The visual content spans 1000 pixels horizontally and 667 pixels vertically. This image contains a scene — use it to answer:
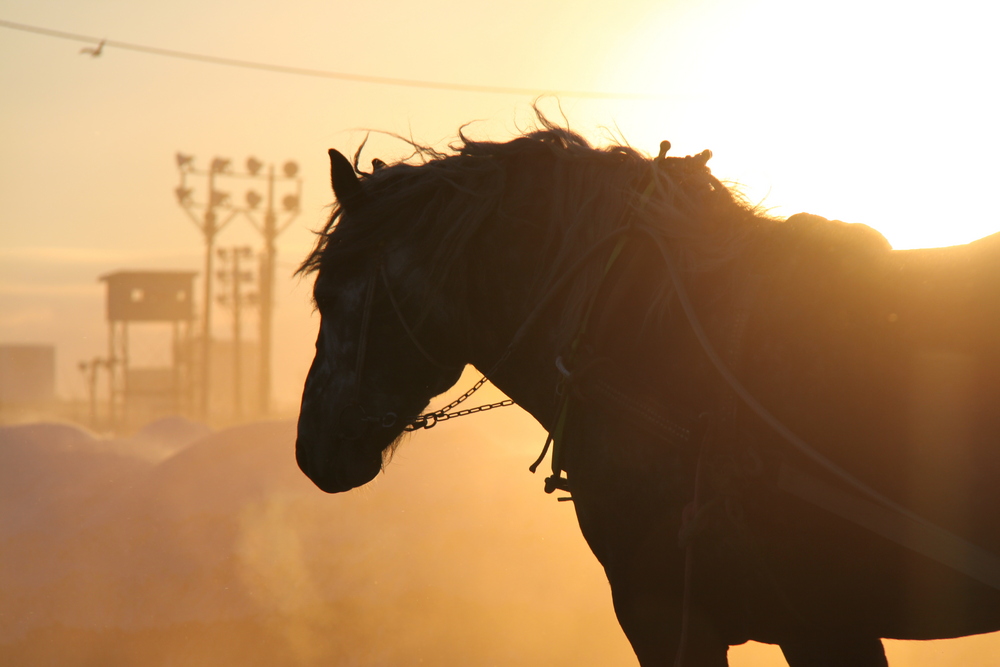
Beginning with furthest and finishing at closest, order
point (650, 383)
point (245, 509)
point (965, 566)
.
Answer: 1. point (245, 509)
2. point (650, 383)
3. point (965, 566)

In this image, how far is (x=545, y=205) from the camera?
7.79 feet

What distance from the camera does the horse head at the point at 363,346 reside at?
2477 millimetres

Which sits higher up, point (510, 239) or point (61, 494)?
point (510, 239)

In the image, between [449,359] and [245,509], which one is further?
[245,509]

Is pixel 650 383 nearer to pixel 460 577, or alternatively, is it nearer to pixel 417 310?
pixel 417 310

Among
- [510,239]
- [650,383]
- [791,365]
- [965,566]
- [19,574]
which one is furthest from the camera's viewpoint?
[19,574]

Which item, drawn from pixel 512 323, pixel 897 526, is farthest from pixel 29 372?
pixel 897 526

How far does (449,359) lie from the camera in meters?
2.57

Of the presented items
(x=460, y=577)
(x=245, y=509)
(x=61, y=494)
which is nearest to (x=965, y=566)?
(x=460, y=577)

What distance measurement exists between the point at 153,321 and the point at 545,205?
28364 mm

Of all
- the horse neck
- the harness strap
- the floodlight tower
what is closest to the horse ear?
the horse neck

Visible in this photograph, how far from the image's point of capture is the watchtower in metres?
26.5

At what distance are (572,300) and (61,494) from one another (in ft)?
26.9

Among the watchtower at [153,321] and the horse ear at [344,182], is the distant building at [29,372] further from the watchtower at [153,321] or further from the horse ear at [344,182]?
the horse ear at [344,182]
